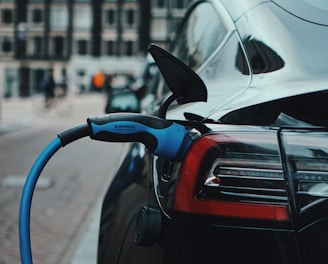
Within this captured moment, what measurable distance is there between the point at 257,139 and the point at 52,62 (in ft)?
207

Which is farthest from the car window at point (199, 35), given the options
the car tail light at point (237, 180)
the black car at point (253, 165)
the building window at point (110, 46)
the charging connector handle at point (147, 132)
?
the building window at point (110, 46)

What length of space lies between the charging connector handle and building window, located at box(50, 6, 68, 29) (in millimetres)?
62610

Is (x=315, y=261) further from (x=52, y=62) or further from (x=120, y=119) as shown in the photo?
(x=52, y=62)

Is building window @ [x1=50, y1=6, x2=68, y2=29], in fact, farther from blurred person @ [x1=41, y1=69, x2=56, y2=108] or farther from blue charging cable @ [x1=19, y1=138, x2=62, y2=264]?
blue charging cable @ [x1=19, y1=138, x2=62, y2=264]

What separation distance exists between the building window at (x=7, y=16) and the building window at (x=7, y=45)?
2128 mm

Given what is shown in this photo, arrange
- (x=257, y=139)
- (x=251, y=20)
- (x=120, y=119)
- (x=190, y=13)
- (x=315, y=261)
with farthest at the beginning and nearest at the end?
(x=190, y=13) → (x=251, y=20) → (x=120, y=119) → (x=257, y=139) → (x=315, y=261)

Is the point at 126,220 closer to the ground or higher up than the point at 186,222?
closer to the ground

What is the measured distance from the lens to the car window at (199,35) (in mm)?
1997

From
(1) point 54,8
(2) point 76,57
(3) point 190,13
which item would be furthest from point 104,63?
(3) point 190,13

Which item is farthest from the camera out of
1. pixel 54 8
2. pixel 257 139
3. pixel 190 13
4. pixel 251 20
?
pixel 54 8

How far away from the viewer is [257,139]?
1.19 meters

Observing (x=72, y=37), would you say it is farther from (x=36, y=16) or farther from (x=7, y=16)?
(x=7, y=16)

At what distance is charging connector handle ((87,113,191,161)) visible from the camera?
1284mm

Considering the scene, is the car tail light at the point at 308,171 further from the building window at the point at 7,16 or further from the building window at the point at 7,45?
the building window at the point at 7,16
